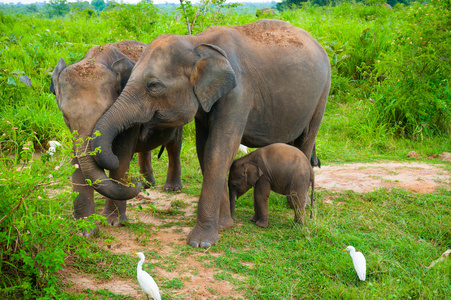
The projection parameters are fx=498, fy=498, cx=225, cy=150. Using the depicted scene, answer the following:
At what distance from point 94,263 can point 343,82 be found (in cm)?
866

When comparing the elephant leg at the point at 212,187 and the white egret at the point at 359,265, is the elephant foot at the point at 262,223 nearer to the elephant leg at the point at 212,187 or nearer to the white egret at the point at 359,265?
the elephant leg at the point at 212,187

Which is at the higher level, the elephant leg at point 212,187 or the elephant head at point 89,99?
the elephant head at point 89,99

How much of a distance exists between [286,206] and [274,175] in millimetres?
978

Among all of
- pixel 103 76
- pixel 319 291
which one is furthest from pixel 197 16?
pixel 319 291

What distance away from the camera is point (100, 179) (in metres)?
4.27

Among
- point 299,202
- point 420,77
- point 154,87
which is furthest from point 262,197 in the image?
point 420,77

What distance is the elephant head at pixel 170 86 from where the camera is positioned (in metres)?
4.33

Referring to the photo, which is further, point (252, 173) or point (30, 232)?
point (252, 173)

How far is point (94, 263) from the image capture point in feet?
13.4

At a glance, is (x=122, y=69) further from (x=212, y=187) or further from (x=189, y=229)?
(x=189, y=229)

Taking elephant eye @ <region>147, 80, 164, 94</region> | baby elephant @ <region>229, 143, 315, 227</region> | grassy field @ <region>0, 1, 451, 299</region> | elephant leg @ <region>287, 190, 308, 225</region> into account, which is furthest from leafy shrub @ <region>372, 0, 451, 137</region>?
elephant eye @ <region>147, 80, 164, 94</region>

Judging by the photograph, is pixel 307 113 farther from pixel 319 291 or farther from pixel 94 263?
pixel 94 263

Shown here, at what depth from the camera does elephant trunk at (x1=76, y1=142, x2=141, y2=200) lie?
4250mm

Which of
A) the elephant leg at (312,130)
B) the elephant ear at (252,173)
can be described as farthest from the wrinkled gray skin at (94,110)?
the elephant leg at (312,130)
